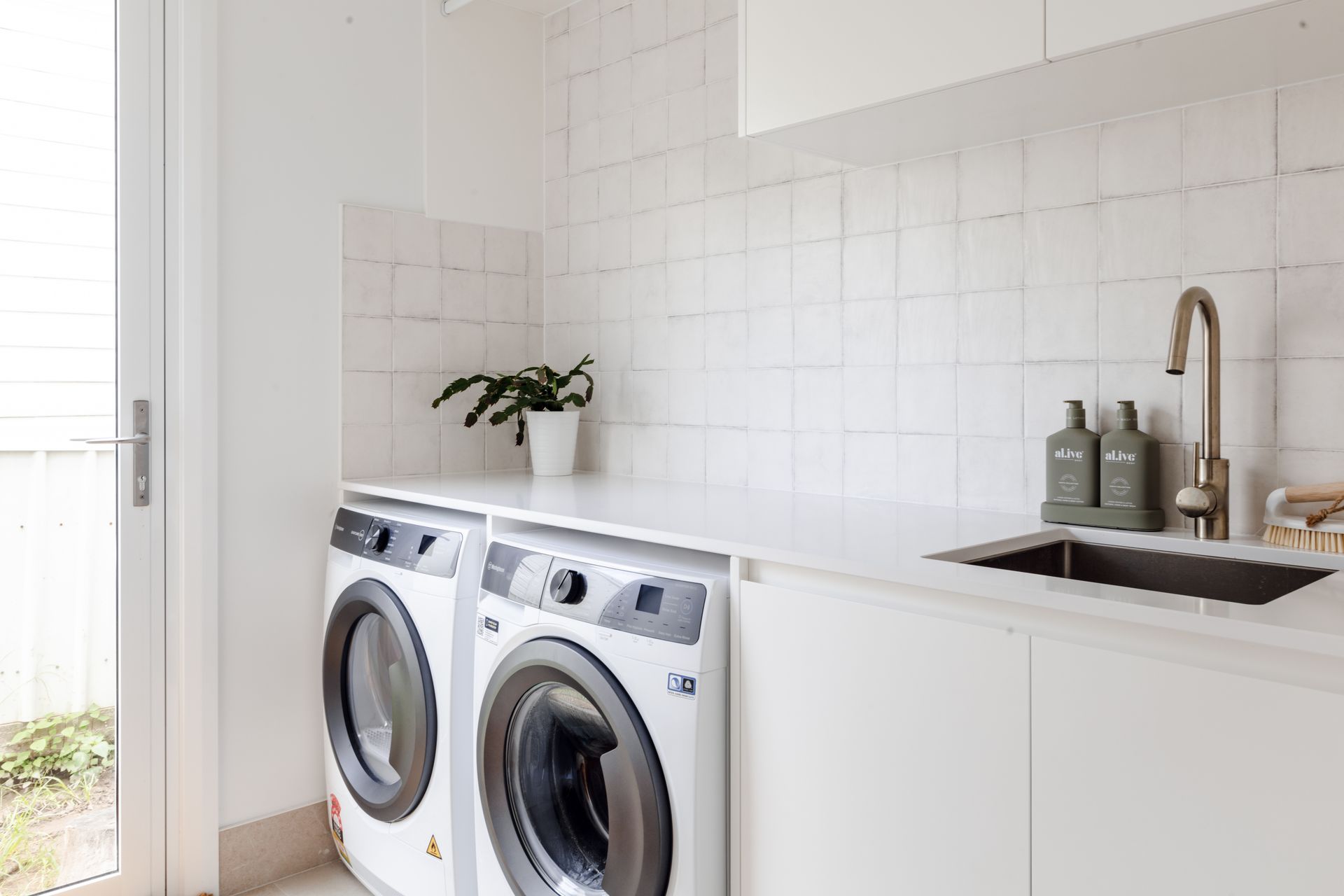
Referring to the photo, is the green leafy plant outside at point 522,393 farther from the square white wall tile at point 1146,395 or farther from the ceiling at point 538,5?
the square white wall tile at point 1146,395

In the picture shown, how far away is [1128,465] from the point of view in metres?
1.51

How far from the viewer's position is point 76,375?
205cm

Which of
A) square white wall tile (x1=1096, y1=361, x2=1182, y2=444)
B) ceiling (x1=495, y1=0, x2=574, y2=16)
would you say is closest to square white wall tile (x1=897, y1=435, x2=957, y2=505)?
square white wall tile (x1=1096, y1=361, x2=1182, y2=444)

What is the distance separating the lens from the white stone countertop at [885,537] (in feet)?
3.14

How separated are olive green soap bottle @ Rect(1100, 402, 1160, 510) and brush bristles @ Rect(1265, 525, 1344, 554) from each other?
0.18 m

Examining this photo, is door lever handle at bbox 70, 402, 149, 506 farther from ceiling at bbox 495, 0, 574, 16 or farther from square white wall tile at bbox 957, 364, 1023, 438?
square white wall tile at bbox 957, 364, 1023, 438

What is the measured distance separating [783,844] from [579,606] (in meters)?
0.50

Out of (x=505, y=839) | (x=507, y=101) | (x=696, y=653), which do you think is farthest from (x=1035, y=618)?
(x=507, y=101)

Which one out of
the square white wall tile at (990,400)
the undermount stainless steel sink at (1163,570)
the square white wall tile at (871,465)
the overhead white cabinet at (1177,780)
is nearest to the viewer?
the overhead white cabinet at (1177,780)

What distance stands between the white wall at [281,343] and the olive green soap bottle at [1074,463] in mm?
1763

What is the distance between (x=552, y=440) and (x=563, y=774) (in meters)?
1.02

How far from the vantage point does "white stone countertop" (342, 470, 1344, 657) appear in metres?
0.96

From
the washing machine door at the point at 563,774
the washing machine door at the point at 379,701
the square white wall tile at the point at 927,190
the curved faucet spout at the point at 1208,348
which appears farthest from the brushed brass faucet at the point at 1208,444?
the washing machine door at the point at 379,701

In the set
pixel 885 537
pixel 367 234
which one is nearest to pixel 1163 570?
pixel 885 537
